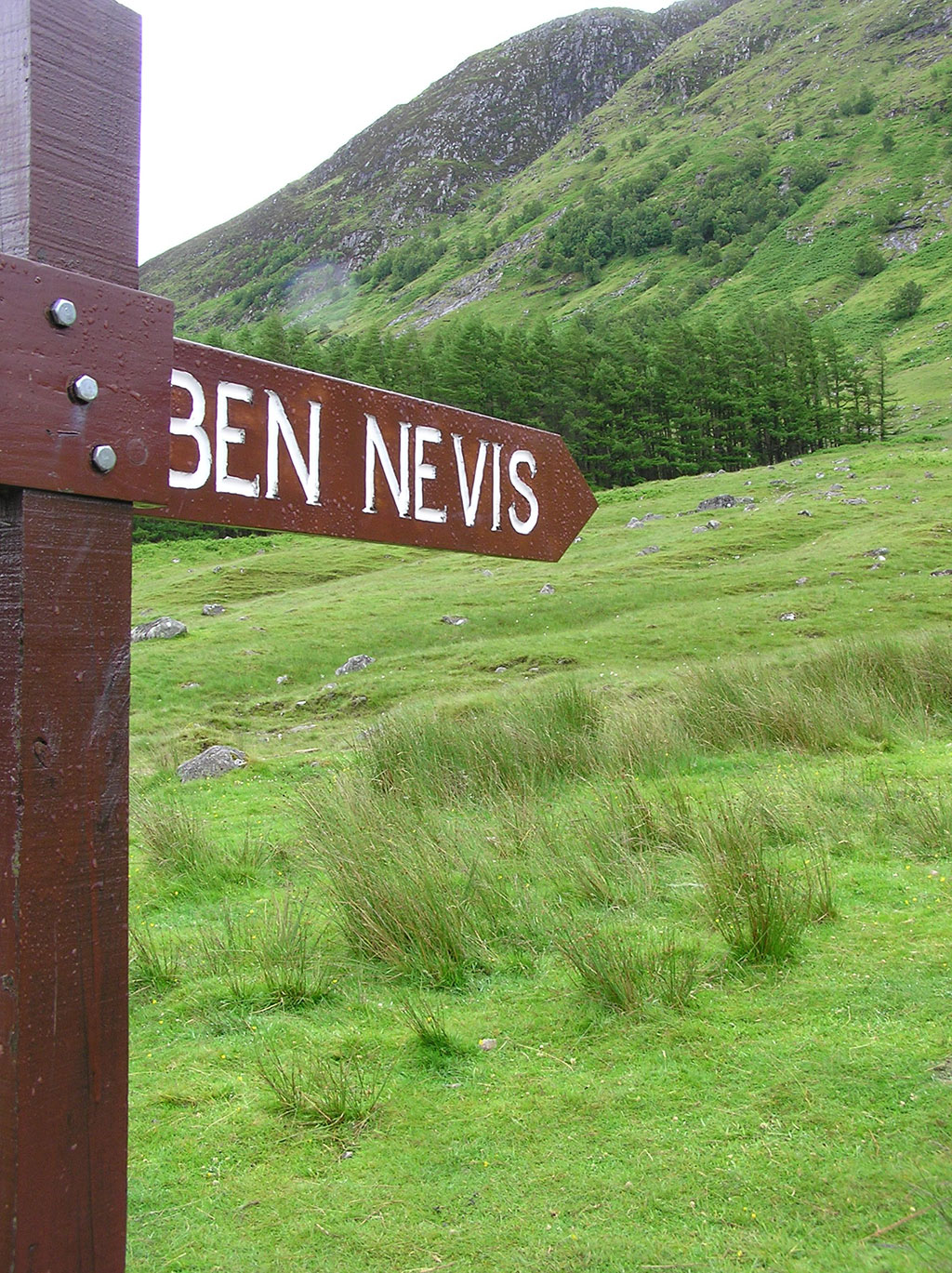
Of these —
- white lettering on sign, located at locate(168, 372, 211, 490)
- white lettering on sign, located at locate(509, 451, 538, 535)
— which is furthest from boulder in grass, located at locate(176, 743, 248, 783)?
white lettering on sign, located at locate(168, 372, 211, 490)

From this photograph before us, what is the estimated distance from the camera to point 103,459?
4.77ft

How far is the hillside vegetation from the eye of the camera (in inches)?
3531

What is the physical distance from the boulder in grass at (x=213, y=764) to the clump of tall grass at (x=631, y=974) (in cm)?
769

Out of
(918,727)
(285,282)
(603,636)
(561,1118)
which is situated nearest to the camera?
(561,1118)

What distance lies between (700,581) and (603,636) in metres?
4.81

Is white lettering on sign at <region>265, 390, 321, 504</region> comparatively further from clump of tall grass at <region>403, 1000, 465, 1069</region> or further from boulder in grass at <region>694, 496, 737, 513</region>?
boulder in grass at <region>694, 496, 737, 513</region>

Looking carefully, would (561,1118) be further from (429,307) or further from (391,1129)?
(429,307)

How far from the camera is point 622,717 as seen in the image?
866 centimetres

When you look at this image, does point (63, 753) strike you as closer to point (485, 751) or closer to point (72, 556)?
point (72, 556)

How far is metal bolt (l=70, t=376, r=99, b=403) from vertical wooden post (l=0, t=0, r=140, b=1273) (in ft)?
0.49

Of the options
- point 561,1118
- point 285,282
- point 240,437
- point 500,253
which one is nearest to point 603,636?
point 561,1118

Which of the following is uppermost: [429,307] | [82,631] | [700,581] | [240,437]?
[429,307]

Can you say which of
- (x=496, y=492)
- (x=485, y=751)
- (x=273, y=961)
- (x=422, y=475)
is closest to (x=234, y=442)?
(x=422, y=475)

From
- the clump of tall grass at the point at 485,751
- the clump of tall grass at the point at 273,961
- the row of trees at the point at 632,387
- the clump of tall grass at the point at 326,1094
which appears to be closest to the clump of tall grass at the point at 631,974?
the clump of tall grass at the point at 326,1094
